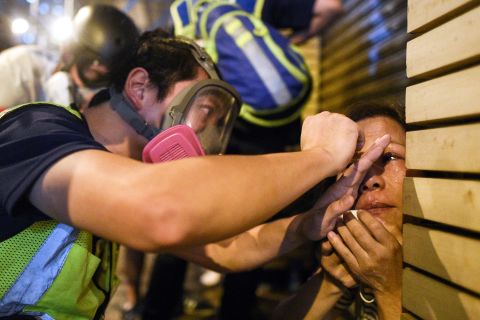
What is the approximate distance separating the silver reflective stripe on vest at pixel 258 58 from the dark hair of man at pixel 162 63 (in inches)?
29.5

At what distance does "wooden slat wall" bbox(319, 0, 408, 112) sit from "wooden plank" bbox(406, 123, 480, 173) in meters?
2.85

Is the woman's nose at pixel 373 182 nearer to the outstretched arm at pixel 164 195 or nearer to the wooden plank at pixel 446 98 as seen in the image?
the wooden plank at pixel 446 98

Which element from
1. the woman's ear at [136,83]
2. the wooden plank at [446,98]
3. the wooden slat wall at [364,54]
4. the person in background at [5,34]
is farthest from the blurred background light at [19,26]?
the wooden plank at [446,98]

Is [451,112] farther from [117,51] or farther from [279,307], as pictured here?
[117,51]

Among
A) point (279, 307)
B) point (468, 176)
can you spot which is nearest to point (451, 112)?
point (468, 176)

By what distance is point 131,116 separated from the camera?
2.48m

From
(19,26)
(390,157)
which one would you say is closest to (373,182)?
(390,157)

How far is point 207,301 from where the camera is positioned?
18.2ft

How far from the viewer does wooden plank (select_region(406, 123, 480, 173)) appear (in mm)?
1491

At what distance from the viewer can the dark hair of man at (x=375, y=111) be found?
2.57 m

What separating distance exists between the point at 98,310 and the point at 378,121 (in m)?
1.95

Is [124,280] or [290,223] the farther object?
[124,280]

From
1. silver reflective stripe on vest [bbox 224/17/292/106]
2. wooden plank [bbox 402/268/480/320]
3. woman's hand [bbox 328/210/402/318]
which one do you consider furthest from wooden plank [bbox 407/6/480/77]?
silver reflective stripe on vest [bbox 224/17/292/106]

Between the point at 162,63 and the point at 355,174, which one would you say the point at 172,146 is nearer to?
the point at 162,63
